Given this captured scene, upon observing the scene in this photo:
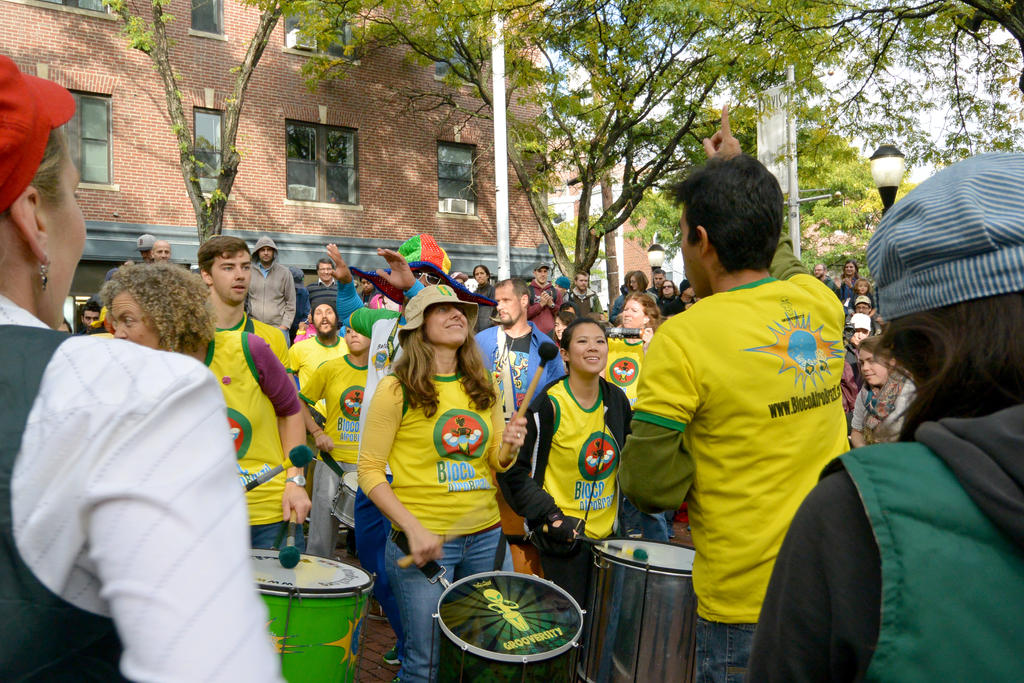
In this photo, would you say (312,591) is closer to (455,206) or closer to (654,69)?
(654,69)

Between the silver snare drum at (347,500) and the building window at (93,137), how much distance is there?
1436cm

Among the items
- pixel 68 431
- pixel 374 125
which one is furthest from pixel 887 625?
pixel 374 125

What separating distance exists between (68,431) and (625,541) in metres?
3.42

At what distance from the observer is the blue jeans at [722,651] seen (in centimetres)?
249

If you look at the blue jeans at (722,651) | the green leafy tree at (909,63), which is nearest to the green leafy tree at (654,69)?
the green leafy tree at (909,63)

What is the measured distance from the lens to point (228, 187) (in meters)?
16.6

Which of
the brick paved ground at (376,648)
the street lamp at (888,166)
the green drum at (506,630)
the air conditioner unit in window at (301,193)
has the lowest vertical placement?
the brick paved ground at (376,648)

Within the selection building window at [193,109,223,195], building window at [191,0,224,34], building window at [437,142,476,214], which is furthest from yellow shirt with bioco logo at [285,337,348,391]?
building window at [437,142,476,214]

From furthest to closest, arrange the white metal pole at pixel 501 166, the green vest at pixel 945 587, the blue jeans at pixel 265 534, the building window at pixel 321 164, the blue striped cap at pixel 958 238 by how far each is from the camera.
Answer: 1. the building window at pixel 321 164
2. the white metal pole at pixel 501 166
3. the blue jeans at pixel 265 534
4. the blue striped cap at pixel 958 238
5. the green vest at pixel 945 587

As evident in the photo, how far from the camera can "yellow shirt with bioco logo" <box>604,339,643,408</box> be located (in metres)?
7.90

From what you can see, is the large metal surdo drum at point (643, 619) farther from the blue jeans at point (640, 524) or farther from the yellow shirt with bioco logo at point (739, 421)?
the blue jeans at point (640, 524)

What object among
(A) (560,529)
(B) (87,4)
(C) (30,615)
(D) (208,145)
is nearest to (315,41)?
(D) (208,145)

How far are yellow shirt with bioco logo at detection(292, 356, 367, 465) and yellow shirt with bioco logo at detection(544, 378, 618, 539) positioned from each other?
7.52 feet

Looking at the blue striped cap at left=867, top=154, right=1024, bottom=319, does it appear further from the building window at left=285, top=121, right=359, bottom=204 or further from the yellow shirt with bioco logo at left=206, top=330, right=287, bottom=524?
the building window at left=285, top=121, right=359, bottom=204
